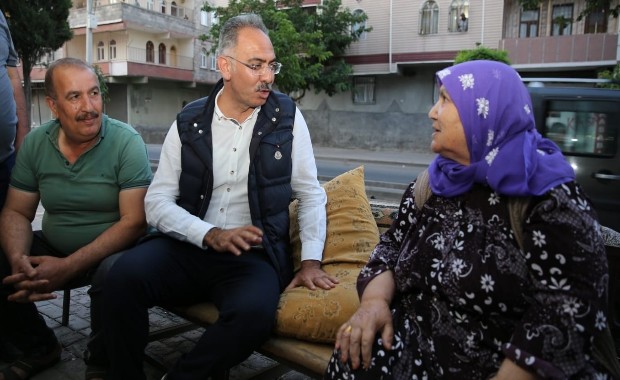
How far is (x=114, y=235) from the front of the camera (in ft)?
9.27

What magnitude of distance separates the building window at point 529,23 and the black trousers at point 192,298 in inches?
867

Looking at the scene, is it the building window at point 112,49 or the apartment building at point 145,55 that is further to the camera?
the building window at point 112,49

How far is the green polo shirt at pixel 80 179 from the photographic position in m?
2.91

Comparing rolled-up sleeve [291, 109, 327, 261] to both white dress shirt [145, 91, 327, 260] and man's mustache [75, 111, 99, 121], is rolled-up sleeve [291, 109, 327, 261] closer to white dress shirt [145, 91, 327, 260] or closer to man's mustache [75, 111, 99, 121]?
white dress shirt [145, 91, 327, 260]

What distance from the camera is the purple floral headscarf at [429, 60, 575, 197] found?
158 cm

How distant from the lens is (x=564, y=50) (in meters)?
20.0

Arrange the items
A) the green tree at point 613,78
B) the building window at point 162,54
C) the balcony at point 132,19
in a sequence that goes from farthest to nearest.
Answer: the building window at point 162,54, the balcony at point 132,19, the green tree at point 613,78

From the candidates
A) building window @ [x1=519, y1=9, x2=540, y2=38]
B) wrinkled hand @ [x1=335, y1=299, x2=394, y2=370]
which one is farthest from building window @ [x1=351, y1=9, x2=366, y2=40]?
wrinkled hand @ [x1=335, y1=299, x2=394, y2=370]

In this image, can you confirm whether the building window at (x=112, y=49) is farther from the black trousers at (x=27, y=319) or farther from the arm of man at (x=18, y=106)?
the black trousers at (x=27, y=319)

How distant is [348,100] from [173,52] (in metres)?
12.4

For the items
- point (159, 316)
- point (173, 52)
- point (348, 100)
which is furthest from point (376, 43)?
point (159, 316)

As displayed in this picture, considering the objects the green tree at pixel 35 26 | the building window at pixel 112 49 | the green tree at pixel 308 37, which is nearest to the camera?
the green tree at pixel 35 26

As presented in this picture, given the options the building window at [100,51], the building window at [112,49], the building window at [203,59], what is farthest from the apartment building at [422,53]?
the building window at [100,51]

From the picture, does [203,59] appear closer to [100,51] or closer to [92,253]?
[100,51]
